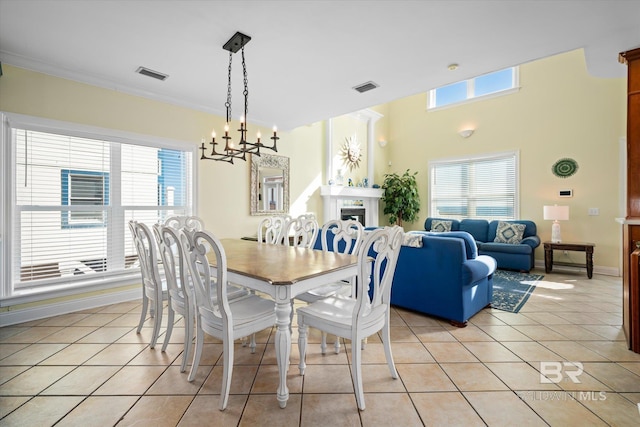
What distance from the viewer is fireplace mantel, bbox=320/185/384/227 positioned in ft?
19.0

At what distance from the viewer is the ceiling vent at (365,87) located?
334cm

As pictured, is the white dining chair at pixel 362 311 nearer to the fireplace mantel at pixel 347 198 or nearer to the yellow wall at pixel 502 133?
the yellow wall at pixel 502 133

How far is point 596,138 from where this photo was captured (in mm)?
4797

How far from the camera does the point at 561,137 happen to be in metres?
5.15

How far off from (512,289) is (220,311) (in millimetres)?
3973

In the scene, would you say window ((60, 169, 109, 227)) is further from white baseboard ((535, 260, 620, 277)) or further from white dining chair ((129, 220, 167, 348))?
white baseboard ((535, 260, 620, 277))

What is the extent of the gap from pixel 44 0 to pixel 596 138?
280 inches

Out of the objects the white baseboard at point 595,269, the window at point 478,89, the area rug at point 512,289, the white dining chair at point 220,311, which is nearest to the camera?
the white dining chair at point 220,311

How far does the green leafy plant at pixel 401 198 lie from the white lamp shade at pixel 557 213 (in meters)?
2.52

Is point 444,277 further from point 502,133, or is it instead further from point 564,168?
point 502,133

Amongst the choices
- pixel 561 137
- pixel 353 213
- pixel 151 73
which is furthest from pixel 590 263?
pixel 151 73

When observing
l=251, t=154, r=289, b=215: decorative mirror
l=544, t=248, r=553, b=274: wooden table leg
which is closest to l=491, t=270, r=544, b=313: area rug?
l=544, t=248, r=553, b=274: wooden table leg

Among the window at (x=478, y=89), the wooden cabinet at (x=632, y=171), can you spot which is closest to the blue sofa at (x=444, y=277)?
the wooden cabinet at (x=632, y=171)

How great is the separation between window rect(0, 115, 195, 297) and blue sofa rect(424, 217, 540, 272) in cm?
531
